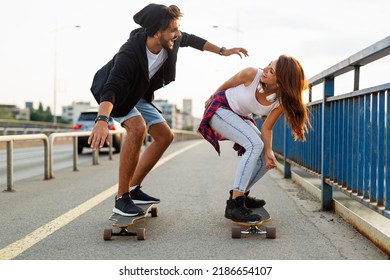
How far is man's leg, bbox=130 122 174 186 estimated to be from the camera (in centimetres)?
443

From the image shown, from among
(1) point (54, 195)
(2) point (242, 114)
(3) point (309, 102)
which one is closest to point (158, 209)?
(2) point (242, 114)

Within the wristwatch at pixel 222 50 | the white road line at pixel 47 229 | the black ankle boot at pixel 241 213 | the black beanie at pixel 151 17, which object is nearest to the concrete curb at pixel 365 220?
the black ankle boot at pixel 241 213

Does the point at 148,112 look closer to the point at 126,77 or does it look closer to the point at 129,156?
the point at 129,156

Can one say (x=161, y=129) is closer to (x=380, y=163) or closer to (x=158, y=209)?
(x=158, y=209)

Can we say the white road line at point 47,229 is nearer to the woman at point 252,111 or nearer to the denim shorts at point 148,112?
the denim shorts at point 148,112

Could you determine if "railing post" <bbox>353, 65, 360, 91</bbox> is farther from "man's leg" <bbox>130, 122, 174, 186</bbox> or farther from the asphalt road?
"man's leg" <bbox>130, 122, 174, 186</bbox>

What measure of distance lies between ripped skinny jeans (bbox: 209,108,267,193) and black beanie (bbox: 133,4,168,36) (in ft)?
3.09

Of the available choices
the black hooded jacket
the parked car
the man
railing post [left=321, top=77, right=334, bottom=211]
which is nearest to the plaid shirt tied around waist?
the man

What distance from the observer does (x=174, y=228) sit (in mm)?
3941

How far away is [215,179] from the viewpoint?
7.18 meters

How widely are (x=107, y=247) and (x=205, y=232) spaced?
797mm

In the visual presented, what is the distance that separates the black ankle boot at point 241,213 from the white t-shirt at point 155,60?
1239 mm

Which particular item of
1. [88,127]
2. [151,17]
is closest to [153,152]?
[151,17]

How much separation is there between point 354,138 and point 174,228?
1.54 metres
